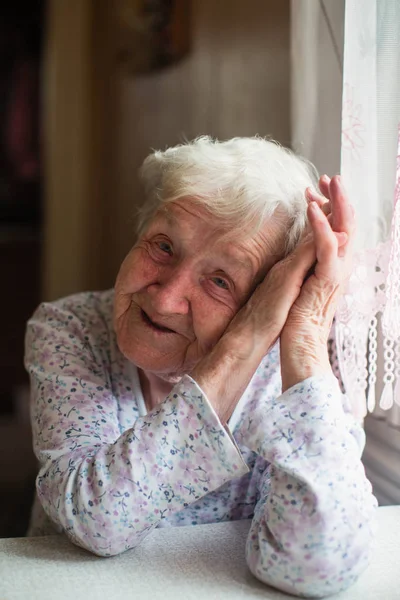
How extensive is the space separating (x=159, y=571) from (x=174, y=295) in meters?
0.42

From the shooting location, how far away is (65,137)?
15.0 ft

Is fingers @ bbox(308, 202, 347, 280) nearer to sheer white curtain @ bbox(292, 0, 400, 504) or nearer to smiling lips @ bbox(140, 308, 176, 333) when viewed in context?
sheer white curtain @ bbox(292, 0, 400, 504)

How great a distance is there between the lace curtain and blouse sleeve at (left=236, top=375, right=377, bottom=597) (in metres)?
0.20

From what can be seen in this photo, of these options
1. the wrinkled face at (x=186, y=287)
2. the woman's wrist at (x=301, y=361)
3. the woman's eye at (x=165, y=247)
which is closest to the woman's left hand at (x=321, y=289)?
the woman's wrist at (x=301, y=361)

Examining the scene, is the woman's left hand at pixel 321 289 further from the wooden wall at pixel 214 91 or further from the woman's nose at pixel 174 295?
the wooden wall at pixel 214 91

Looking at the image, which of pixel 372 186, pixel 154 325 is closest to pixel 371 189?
pixel 372 186

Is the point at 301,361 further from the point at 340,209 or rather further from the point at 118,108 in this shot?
the point at 118,108

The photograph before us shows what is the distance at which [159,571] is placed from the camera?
93 centimetres

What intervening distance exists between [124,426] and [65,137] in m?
3.62

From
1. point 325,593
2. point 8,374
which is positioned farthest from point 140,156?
point 325,593

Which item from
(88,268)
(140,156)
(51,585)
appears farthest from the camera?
(88,268)

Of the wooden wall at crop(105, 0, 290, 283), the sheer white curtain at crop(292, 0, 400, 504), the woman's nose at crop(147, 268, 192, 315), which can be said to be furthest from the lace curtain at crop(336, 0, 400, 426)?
the wooden wall at crop(105, 0, 290, 283)

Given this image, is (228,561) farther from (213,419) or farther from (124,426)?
(124,426)

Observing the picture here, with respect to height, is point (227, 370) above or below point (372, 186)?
below
